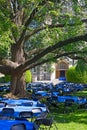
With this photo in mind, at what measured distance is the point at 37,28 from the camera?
28.6 meters

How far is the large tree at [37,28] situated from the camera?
22.0m

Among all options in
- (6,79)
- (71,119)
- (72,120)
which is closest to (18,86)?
(71,119)

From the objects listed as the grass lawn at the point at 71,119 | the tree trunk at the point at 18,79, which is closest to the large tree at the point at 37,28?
the tree trunk at the point at 18,79

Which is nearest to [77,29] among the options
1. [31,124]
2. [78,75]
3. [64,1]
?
[64,1]

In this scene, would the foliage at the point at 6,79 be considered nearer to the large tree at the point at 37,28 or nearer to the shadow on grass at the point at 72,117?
the large tree at the point at 37,28

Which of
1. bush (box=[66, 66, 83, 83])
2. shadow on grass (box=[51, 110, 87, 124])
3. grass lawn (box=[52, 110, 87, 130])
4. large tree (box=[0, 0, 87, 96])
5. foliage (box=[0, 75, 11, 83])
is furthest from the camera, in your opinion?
bush (box=[66, 66, 83, 83])

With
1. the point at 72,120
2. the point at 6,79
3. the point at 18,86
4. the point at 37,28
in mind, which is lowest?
the point at 72,120

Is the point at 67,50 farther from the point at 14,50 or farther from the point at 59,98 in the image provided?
the point at 59,98

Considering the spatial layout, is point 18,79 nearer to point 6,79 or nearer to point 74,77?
point 74,77

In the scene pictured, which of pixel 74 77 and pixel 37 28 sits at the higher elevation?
pixel 37 28

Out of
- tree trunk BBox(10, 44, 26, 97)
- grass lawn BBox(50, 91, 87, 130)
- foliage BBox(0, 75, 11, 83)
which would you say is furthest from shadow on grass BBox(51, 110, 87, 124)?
foliage BBox(0, 75, 11, 83)

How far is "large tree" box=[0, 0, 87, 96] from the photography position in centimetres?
2202

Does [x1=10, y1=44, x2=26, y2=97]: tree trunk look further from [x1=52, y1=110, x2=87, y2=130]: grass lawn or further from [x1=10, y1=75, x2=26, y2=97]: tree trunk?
[x1=52, y1=110, x2=87, y2=130]: grass lawn

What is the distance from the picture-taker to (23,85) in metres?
28.0
